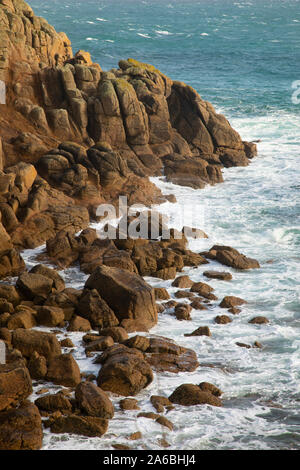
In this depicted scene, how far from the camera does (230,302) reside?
2253 centimetres

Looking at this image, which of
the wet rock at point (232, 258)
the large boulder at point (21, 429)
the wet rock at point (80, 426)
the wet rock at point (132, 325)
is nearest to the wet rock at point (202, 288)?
the wet rock at point (232, 258)

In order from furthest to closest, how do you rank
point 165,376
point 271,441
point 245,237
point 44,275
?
point 245,237
point 44,275
point 165,376
point 271,441

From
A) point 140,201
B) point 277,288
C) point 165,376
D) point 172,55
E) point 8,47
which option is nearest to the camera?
point 165,376

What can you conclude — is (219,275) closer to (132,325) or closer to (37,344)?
(132,325)

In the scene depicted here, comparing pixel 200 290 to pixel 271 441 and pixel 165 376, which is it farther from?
pixel 271 441

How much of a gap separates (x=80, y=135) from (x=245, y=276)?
45.0ft

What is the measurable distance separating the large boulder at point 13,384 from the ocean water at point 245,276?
4.55ft

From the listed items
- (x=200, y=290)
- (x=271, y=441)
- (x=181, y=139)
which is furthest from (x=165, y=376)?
(x=181, y=139)

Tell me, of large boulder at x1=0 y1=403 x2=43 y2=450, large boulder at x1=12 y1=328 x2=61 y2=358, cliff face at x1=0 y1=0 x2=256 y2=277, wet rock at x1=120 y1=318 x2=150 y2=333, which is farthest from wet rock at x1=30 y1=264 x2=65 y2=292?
large boulder at x1=0 y1=403 x2=43 y2=450

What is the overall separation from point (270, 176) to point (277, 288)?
50.3 feet

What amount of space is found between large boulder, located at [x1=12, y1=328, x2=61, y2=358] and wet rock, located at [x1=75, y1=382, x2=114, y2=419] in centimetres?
225

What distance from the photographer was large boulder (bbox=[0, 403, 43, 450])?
14047 mm

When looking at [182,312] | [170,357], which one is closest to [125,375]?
[170,357]

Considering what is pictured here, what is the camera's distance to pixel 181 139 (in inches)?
1495
